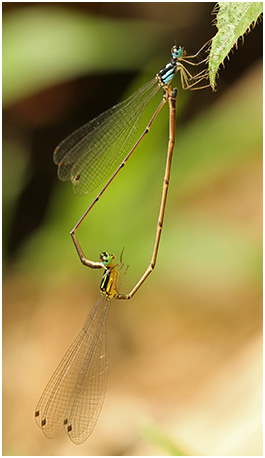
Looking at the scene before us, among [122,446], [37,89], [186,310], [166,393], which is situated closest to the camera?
[122,446]

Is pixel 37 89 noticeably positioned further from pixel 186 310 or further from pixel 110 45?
pixel 186 310

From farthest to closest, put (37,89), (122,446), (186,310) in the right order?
(37,89), (186,310), (122,446)

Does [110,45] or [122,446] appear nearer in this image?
[122,446]

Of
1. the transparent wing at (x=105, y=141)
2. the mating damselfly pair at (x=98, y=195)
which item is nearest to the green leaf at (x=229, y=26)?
the mating damselfly pair at (x=98, y=195)

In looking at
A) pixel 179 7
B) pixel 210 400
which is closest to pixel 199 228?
pixel 210 400

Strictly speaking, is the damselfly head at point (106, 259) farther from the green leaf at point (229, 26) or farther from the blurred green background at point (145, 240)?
the blurred green background at point (145, 240)

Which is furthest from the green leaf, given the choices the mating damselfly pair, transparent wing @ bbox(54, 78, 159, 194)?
transparent wing @ bbox(54, 78, 159, 194)

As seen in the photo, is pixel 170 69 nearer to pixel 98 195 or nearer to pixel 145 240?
pixel 98 195

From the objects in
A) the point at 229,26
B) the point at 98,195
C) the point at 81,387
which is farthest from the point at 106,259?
the point at 229,26
